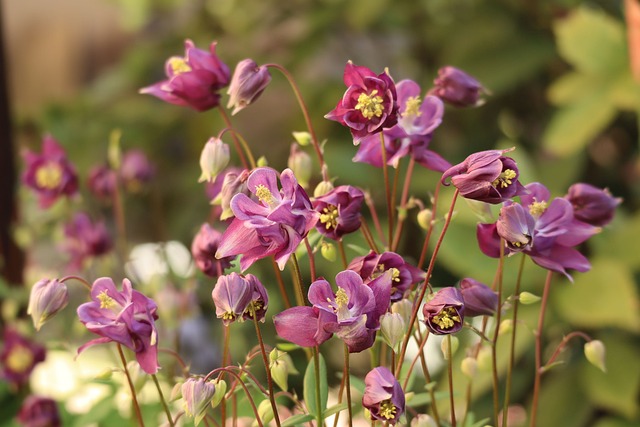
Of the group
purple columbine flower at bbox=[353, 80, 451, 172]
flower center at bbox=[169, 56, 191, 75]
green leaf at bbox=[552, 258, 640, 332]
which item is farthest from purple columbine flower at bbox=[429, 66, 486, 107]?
green leaf at bbox=[552, 258, 640, 332]

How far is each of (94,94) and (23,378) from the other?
103cm

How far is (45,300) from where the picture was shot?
39cm

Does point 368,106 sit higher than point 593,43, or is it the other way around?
point 368,106

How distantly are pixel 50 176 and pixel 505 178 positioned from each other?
1.40ft

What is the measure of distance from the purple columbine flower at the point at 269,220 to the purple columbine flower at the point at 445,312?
57mm

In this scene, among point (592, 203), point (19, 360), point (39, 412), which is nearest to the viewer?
point (592, 203)

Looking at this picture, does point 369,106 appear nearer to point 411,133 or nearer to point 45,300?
point 411,133

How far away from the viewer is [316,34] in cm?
150

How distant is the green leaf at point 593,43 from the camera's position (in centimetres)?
100

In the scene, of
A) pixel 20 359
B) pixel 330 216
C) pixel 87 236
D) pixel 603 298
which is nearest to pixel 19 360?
pixel 20 359

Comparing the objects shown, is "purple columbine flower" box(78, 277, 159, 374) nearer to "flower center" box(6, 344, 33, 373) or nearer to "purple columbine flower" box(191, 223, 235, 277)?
"purple columbine flower" box(191, 223, 235, 277)

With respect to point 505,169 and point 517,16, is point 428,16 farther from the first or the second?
point 505,169

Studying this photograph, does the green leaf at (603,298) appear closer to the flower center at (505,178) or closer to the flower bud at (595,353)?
the flower bud at (595,353)

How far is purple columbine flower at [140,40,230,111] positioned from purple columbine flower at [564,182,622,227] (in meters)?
0.18
